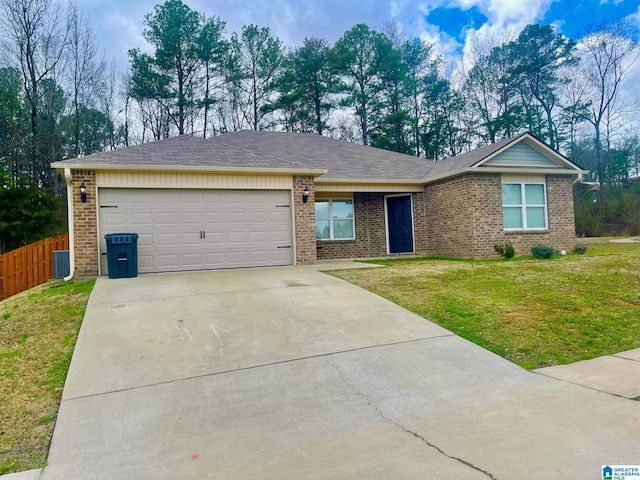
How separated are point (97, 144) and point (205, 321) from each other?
2250 centimetres

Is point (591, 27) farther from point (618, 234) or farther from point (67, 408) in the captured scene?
point (67, 408)

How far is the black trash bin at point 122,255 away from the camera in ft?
31.1

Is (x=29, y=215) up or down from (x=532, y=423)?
up

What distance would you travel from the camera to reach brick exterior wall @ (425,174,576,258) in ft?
42.2

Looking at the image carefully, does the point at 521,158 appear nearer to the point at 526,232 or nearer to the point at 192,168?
the point at 526,232

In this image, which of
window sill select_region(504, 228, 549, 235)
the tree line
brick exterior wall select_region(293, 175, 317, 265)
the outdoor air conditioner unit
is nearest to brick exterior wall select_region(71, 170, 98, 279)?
the outdoor air conditioner unit

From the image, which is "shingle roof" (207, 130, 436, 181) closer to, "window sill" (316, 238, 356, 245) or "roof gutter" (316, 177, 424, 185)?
"roof gutter" (316, 177, 424, 185)

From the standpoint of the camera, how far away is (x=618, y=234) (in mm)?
25656

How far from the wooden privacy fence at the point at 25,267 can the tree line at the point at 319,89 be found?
11872mm

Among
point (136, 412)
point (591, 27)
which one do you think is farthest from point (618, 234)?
point (136, 412)

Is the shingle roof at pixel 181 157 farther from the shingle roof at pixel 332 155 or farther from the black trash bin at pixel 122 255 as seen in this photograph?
the black trash bin at pixel 122 255

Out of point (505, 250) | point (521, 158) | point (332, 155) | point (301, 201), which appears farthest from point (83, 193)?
point (521, 158)
